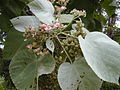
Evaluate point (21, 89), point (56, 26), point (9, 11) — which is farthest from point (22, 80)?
point (9, 11)

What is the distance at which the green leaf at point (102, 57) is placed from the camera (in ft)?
1.59

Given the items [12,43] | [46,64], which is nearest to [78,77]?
[46,64]

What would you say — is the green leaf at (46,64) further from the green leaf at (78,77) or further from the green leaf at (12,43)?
the green leaf at (12,43)

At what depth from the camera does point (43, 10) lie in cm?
64

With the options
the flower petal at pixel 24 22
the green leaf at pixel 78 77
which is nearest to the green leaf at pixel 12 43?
the flower petal at pixel 24 22

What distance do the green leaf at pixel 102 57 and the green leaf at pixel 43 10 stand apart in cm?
10

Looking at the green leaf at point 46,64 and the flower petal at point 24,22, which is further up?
the flower petal at point 24,22

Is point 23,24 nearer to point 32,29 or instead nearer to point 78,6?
point 32,29

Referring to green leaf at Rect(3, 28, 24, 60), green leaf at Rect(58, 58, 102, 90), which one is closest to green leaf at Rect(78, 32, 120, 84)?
green leaf at Rect(58, 58, 102, 90)

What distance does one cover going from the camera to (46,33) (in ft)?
1.84

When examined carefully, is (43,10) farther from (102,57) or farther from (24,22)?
(102,57)

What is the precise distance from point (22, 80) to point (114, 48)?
202 millimetres

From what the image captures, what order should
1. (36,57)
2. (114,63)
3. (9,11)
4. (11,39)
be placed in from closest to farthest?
1. (114,63)
2. (36,57)
3. (11,39)
4. (9,11)

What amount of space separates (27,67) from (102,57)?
0.18 meters
